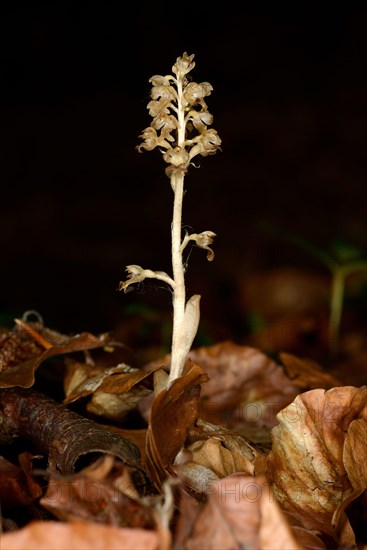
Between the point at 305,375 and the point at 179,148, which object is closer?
the point at 179,148

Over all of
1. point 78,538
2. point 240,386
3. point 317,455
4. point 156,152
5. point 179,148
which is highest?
point 156,152

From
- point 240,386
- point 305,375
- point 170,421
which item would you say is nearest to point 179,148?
point 170,421

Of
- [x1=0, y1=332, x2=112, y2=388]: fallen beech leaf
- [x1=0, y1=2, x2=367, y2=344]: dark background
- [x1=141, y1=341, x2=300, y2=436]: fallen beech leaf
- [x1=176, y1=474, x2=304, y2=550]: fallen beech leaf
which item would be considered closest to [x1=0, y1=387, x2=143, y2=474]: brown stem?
[x1=0, y1=332, x2=112, y2=388]: fallen beech leaf

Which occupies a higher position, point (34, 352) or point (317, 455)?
point (34, 352)

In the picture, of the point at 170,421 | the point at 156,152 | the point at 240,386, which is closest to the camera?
the point at 170,421

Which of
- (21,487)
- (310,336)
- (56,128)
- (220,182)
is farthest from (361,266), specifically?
(56,128)

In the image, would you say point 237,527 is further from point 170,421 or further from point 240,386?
point 240,386

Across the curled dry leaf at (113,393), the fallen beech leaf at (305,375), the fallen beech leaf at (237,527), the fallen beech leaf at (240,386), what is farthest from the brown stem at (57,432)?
the fallen beech leaf at (305,375)

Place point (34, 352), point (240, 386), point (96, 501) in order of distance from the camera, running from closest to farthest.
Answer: point (96, 501)
point (34, 352)
point (240, 386)
